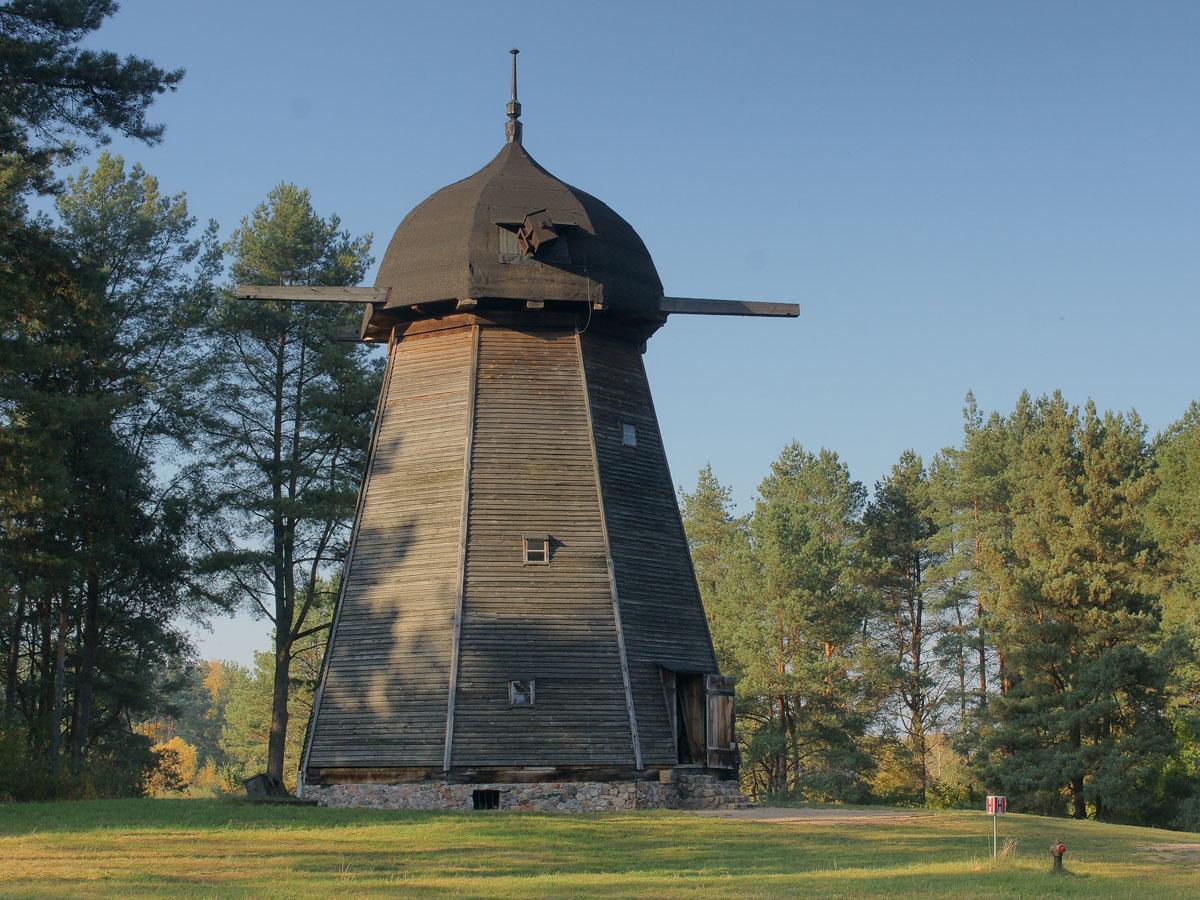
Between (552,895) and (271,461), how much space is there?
72.8ft

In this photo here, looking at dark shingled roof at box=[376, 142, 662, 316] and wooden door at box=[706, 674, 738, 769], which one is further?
dark shingled roof at box=[376, 142, 662, 316]

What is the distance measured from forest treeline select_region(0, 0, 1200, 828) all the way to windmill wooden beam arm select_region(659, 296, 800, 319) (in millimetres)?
8306

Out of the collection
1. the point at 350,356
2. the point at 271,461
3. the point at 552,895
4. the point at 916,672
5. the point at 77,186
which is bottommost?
the point at 552,895

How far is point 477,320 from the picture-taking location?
25.4 meters

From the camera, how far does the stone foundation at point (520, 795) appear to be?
73.3ft

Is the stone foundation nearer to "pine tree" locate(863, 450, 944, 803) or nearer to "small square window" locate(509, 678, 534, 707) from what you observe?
"small square window" locate(509, 678, 534, 707)

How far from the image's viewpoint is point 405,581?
2420 centimetres

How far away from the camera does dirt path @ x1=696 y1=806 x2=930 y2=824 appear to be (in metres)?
22.3

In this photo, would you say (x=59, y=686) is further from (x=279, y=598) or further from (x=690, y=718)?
(x=690, y=718)

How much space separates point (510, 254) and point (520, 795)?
30.6 ft

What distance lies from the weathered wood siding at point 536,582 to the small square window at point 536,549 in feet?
0.36

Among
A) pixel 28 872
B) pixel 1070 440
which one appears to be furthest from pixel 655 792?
pixel 1070 440

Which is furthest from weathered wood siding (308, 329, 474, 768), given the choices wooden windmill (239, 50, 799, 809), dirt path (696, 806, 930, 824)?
dirt path (696, 806, 930, 824)

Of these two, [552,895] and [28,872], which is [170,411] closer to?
[28,872]
